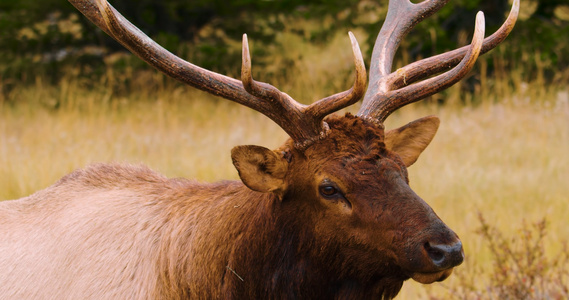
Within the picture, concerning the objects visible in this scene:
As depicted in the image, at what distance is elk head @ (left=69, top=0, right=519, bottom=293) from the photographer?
Answer: 8.47 feet

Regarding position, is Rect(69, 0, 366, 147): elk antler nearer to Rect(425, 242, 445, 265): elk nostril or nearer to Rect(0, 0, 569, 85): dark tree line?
Rect(425, 242, 445, 265): elk nostril

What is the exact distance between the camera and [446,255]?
2.47 meters

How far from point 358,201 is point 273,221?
1.27 feet

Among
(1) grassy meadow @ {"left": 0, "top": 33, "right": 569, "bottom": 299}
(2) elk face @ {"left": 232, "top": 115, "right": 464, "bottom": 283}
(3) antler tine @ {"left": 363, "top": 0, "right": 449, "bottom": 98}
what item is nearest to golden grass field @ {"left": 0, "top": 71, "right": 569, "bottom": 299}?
(1) grassy meadow @ {"left": 0, "top": 33, "right": 569, "bottom": 299}

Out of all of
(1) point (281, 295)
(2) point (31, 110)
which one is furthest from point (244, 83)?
(2) point (31, 110)

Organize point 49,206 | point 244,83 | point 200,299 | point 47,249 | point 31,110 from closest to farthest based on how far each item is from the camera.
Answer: point 244,83 → point 200,299 → point 47,249 → point 49,206 → point 31,110

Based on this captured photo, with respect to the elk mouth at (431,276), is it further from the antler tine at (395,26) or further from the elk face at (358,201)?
the antler tine at (395,26)

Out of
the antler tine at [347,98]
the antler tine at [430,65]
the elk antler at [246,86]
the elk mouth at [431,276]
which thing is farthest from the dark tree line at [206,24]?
the elk mouth at [431,276]

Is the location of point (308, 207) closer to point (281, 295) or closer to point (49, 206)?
point (281, 295)

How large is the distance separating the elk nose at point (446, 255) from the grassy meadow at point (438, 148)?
64.8 inches

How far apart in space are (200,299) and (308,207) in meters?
0.61

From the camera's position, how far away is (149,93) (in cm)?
1155

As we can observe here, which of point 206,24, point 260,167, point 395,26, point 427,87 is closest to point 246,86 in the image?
point 260,167

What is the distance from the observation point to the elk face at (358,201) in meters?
2.55
